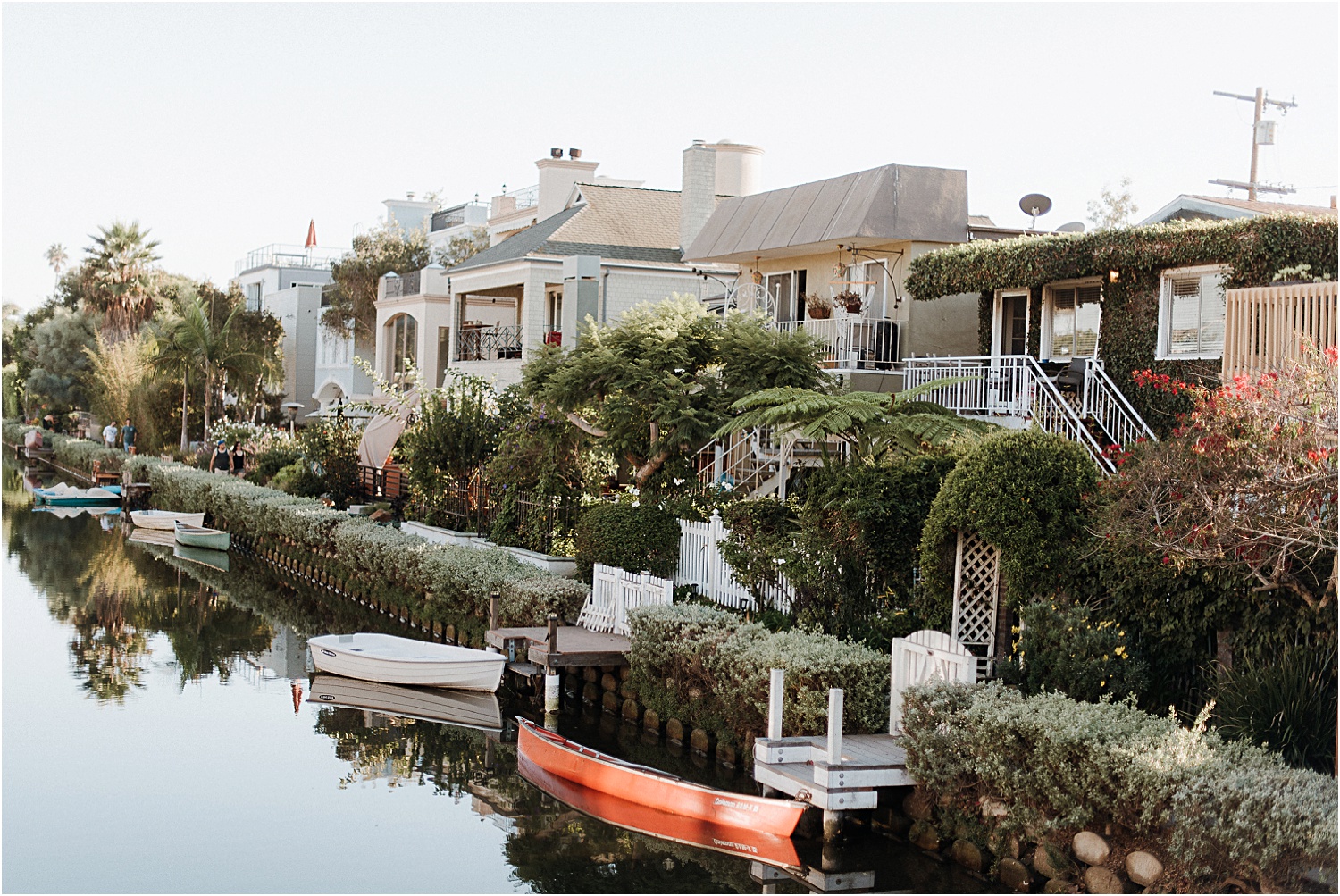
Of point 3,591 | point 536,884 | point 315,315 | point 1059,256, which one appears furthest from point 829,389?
point 315,315

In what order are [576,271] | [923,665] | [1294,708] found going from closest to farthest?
[1294,708] → [923,665] → [576,271]

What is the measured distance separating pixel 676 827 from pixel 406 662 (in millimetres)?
7585

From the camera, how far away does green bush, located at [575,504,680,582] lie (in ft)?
66.5

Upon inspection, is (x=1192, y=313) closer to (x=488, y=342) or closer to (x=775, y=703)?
(x=775, y=703)

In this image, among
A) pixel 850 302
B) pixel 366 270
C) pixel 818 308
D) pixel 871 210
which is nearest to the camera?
pixel 871 210

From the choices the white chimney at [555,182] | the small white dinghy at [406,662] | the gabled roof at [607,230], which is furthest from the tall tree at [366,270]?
the small white dinghy at [406,662]

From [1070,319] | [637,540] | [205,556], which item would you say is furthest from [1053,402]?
[205,556]

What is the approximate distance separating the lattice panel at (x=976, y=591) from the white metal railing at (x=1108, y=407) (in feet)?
21.1

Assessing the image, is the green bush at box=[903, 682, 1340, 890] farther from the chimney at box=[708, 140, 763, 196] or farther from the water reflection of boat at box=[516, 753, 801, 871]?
the chimney at box=[708, 140, 763, 196]

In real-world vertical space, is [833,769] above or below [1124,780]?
below

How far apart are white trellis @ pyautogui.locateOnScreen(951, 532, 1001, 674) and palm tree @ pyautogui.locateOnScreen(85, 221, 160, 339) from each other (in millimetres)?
59014

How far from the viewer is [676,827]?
43.3ft

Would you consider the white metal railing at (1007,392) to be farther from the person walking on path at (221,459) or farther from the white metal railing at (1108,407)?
the person walking on path at (221,459)

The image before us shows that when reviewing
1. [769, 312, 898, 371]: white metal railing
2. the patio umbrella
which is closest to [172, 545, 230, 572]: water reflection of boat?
the patio umbrella
